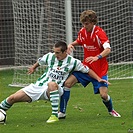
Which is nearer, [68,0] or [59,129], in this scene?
[59,129]

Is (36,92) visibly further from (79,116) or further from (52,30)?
(52,30)

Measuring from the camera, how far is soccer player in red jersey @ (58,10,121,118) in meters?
9.55

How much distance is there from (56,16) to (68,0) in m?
1.08

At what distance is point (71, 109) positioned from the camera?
34.6ft

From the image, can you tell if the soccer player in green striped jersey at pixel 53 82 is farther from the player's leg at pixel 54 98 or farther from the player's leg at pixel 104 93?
the player's leg at pixel 104 93

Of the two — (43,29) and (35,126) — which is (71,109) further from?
(43,29)

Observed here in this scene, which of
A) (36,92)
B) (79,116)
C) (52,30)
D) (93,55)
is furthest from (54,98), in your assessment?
(52,30)

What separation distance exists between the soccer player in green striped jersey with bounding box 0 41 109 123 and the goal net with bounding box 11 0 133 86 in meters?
5.12

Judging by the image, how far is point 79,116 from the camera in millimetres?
9695

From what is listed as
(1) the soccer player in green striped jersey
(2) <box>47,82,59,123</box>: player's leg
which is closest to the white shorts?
(1) the soccer player in green striped jersey

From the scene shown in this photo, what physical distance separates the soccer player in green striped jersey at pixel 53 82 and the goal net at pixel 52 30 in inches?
202

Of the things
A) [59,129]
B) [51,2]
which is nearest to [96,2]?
[51,2]

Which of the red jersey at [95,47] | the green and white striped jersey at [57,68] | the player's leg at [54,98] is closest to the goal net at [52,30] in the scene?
the red jersey at [95,47]

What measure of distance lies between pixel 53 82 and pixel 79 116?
818 millimetres
